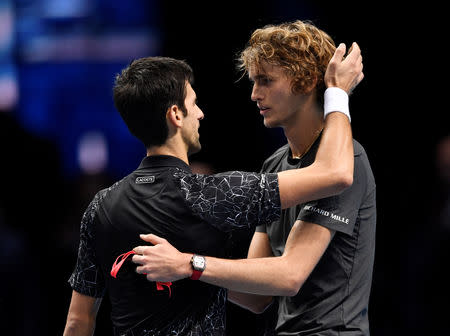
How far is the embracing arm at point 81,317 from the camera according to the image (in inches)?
115

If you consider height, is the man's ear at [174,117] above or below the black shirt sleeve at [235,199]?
above

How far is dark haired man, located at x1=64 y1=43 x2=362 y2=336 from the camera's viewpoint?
260cm

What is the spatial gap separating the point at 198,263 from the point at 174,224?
186 millimetres

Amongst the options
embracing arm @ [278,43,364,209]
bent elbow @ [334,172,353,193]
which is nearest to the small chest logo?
embracing arm @ [278,43,364,209]

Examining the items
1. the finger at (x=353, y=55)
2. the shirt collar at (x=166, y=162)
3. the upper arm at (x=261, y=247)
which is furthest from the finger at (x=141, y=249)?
the finger at (x=353, y=55)

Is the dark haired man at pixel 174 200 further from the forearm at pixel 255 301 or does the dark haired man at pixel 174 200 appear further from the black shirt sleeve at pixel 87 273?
the forearm at pixel 255 301

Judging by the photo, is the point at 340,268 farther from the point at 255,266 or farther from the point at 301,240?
the point at 255,266

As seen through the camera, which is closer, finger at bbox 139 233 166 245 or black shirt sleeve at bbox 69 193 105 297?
finger at bbox 139 233 166 245

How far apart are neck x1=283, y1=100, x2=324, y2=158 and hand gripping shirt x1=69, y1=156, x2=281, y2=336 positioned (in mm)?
514

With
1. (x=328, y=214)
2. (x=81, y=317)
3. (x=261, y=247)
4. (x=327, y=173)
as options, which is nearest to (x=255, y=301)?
(x=261, y=247)

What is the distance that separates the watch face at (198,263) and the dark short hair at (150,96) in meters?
0.52

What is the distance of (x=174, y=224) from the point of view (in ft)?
8.63

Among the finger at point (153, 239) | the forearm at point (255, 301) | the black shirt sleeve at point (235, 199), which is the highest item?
the black shirt sleeve at point (235, 199)

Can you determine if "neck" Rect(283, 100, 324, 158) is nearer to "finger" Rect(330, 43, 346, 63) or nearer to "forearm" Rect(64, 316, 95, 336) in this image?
"finger" Rect(330, 43, 346, 63)
